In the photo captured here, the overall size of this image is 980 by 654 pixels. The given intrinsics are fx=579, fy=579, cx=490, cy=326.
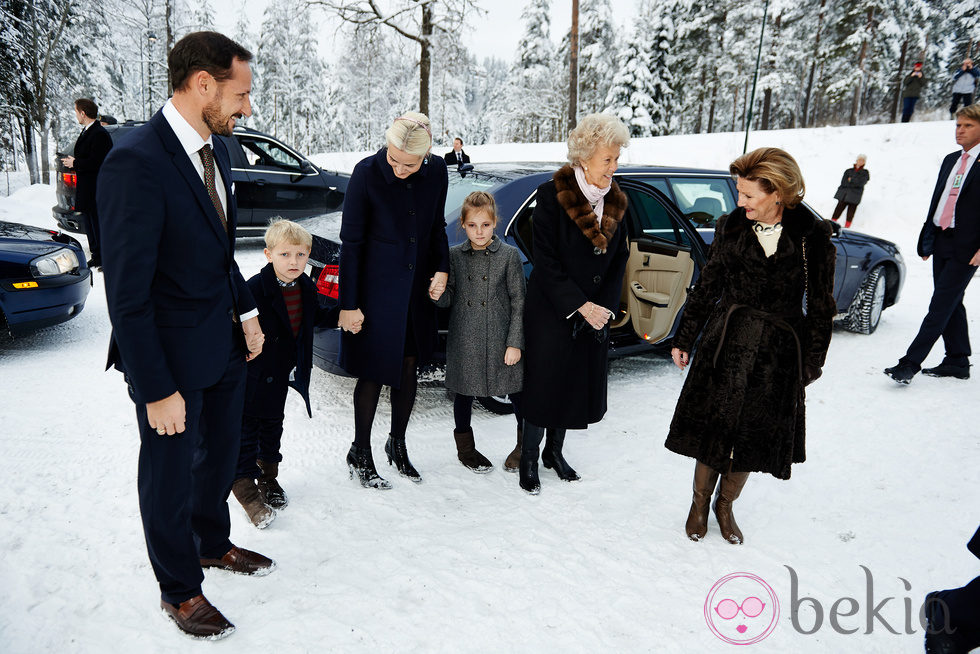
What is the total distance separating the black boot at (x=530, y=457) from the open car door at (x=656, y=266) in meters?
1.39

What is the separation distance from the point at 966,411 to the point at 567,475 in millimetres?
3446

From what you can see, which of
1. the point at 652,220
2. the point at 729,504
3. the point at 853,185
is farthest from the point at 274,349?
the point at 853,185

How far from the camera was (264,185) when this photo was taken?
357 inches

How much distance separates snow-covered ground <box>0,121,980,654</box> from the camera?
221 centimetres

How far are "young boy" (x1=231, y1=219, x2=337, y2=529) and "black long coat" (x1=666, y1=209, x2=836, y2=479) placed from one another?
1941 mm

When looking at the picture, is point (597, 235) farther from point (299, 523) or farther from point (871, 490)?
point (871, 490)

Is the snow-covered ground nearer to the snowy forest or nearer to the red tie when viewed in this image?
the red tie

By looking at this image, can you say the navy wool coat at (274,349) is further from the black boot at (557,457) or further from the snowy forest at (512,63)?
the snowy forest at (512,63)

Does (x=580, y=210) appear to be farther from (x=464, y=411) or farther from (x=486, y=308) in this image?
(x=464, y=411)

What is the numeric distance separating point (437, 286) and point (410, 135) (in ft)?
2.53

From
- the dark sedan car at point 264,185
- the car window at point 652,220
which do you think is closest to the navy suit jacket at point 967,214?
the car window at point 652,220

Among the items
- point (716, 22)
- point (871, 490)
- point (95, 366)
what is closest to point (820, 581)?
point (871, 490)

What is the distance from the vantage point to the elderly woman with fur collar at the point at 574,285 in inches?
114

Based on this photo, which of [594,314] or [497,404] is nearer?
[594,314]
